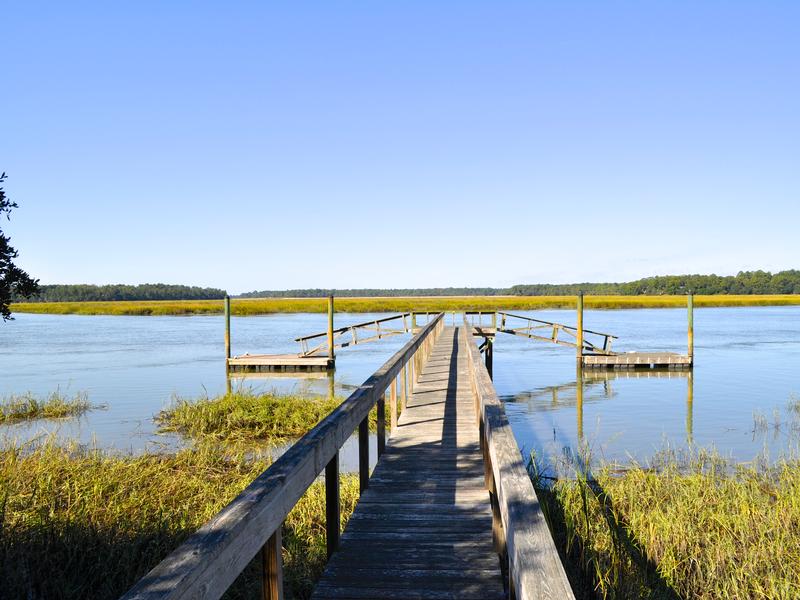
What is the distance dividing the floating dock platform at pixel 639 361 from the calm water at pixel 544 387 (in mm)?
836

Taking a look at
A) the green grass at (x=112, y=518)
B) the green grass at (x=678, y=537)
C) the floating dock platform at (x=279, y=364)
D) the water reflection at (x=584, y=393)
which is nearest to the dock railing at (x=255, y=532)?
the green grass at (x=112, y=518)

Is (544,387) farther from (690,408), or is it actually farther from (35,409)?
(35,409)

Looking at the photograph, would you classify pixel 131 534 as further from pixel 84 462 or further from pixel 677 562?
pixel 677 562

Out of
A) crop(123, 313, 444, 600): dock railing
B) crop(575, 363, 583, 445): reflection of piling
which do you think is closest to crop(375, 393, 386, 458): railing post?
crop(123, 313, 444, 600): dock railing

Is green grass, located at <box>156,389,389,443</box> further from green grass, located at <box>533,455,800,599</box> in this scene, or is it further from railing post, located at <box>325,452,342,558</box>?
railing post, located at <box>325,452,342,558</box>

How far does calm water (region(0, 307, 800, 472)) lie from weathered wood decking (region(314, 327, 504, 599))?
190 inches

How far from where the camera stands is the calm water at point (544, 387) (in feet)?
44.6

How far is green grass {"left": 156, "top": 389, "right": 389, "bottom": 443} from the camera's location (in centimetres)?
1291

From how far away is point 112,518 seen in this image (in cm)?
648

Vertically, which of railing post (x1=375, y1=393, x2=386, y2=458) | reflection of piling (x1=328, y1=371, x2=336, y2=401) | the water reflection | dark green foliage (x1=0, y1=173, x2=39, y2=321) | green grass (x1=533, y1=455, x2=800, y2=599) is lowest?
the water reflection

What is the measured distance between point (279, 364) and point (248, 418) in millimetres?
11729

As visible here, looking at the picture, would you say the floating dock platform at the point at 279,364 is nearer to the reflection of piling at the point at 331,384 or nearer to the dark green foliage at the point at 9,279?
the reflection of piling at the point at 331,384

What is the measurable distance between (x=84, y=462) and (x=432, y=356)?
28.7 feet

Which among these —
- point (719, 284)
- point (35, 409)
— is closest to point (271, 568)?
point (35, 409)
